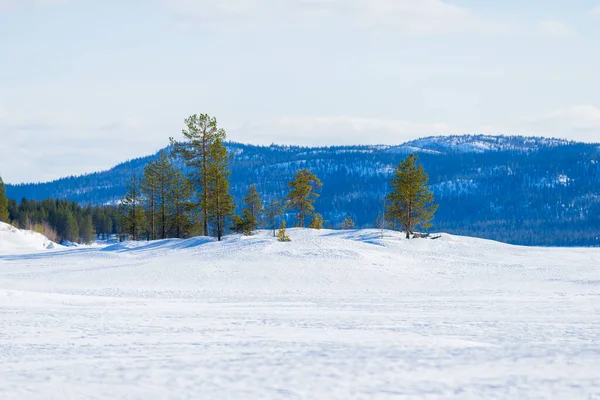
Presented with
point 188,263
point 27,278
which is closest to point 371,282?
point 188,263

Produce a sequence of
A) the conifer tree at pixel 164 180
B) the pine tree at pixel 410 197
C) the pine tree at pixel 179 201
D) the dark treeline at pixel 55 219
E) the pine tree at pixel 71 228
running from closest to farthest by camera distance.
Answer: the pine tree at pixel 410 197 < the conifer tree at pixel 164 180 < the pine tree at pixel 179 201 < the dark treeline at pixel 55 219 < the pine tree at pixel 71 228

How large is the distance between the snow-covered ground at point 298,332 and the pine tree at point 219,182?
13854mm

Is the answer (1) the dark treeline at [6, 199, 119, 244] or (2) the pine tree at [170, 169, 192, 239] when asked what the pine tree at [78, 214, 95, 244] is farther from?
(2) the pine tree at [170, 169, 192, 239]

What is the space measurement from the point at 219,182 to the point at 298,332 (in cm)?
3355

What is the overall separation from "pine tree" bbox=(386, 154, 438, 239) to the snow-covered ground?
47.2 ft

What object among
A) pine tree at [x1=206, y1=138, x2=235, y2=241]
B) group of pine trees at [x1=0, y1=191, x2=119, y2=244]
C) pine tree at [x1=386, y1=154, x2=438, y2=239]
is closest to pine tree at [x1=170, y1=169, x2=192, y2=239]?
pine tree at [x1=206, y1=138, x2=235, y2=241]

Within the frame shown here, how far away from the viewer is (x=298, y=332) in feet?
55.5

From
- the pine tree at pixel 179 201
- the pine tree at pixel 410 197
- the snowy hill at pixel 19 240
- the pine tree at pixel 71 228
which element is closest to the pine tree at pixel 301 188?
the pine tree at pixel 179 201

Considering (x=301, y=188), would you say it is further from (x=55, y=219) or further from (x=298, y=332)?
(x=55, y=219)

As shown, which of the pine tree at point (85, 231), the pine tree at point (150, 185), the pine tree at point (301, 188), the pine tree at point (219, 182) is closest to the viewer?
the pine tree at point (219, 182)

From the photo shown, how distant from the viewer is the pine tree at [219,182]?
163ft

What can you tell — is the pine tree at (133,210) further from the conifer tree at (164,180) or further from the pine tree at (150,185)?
the conifer tree at (164,180)

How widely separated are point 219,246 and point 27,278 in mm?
13117

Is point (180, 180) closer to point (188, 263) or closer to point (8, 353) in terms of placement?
point (188, 263)
